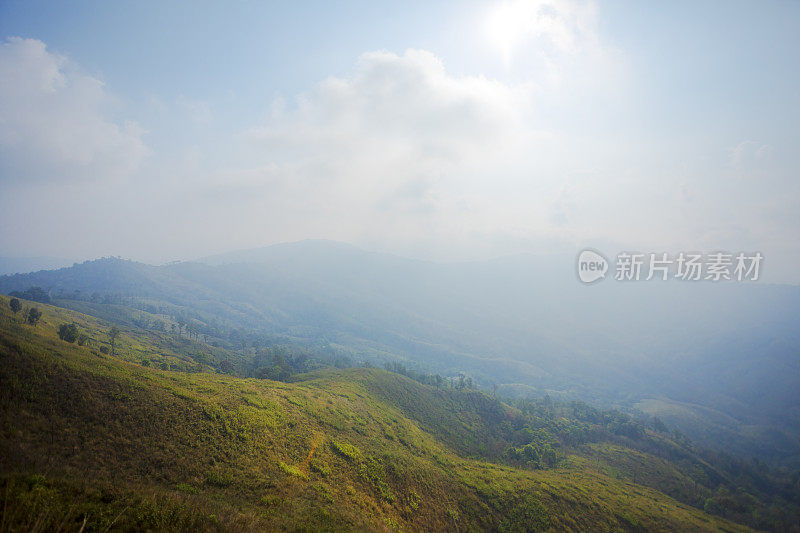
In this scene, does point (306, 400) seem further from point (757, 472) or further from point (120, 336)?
point (757, 472)

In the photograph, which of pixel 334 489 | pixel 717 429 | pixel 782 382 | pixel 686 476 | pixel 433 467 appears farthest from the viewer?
pixel 782 382

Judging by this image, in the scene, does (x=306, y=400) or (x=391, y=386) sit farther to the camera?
(x=391, y=386)

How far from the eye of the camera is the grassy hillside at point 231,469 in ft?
38.2

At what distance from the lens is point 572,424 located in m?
88.2

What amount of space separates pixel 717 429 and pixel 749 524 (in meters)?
144

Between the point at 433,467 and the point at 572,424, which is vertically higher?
the point at 433,467

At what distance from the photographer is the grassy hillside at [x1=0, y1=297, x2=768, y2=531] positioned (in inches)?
458

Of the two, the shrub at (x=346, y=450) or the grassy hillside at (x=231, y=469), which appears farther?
the shrub at (x=346, y=450)

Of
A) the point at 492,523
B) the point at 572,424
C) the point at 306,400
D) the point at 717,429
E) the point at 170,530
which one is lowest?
the point at 717,429

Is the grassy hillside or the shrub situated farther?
the shrub

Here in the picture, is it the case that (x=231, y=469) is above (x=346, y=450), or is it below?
above

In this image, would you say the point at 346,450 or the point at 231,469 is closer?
the point at 231,469

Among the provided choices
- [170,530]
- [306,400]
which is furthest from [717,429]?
[170,530]

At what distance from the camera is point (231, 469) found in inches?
749
